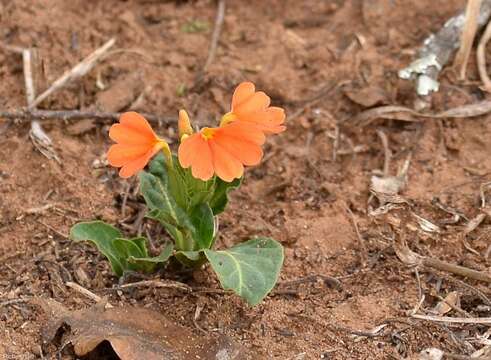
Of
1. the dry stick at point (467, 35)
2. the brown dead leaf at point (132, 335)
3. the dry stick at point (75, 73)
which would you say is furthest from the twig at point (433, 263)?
the dry stick at point (75, 73)

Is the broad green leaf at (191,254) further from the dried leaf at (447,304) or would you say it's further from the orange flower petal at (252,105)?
the dried leaf at (447,304)

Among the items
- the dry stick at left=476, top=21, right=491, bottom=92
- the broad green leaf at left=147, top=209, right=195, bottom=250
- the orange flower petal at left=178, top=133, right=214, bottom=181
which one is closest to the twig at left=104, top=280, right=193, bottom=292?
the broad green leaf at left=147, top=209, right=195, bottom=250

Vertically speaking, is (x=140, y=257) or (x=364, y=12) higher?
(x=364, y=12)

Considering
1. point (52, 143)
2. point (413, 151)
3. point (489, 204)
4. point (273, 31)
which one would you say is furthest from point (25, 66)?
point (489, 204)

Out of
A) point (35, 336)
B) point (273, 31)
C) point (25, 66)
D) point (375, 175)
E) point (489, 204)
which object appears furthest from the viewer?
point (273, 31)

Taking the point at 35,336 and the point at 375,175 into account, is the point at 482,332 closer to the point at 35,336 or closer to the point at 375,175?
the point at 375,175

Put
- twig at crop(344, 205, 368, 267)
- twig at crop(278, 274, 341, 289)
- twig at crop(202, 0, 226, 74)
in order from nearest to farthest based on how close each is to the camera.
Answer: twig at crop(278, 274, 341, 289) < twig at crop(344, 205, 368, 267) < twig at crop(202, 0, 226, 74)

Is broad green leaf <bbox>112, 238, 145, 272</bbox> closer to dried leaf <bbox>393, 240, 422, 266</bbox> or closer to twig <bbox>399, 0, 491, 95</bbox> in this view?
dried leaf <bbox>393, 240, 422, 266</bbox>
